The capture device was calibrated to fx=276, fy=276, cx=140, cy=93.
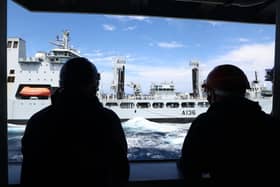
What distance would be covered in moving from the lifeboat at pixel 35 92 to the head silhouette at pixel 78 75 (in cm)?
1482

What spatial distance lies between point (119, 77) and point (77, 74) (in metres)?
15.6

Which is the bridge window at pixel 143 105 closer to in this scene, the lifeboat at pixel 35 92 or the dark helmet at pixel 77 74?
the lifeboat at pixel 35 92

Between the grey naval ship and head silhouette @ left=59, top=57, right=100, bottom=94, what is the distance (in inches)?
557

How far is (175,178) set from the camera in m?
1.17

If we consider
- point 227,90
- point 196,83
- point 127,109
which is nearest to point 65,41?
point 127,109

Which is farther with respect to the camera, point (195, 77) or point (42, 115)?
point (195, 77)

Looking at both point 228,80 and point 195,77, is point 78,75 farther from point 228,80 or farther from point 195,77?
point 195,77

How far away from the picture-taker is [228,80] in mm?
733

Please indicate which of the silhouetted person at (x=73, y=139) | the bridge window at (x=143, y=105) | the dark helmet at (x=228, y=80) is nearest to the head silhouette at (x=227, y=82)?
the dark helmet at (x=228, y=80)

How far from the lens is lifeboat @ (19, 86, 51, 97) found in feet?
49.1

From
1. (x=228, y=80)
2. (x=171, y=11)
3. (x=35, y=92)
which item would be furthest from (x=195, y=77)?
(x=228, y=80)

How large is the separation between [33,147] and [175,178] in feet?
2.20

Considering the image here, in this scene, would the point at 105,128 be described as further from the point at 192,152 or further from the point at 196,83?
the point at 196,83

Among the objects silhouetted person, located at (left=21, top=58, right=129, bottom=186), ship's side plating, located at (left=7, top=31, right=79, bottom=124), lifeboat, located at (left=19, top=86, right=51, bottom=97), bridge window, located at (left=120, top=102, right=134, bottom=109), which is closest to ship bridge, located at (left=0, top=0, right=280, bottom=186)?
silhouetted person, located at (left=21, top=58, right=129, bottom=186)
